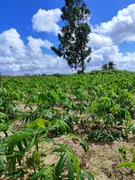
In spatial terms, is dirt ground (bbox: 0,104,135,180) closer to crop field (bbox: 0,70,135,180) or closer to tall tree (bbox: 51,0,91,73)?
crop field (bbox: 0,70,135,180)

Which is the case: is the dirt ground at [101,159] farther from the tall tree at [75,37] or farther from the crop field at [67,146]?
the tall tree at [75,37]

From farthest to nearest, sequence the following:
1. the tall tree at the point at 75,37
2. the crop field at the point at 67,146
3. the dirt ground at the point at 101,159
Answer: the tall tree at the point at 75,37
the dirt ground at the point at 101,159
the crop field at the point at 67,146

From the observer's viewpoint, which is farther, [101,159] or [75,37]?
[75,37]

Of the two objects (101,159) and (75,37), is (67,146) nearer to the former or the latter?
(101,159)

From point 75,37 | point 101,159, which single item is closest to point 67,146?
point 101,159

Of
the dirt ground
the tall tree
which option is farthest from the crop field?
the tall tree

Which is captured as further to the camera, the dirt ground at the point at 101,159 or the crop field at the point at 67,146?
the dirt ground at the point at 101,159

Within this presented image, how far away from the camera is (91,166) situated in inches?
103

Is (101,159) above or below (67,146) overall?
below

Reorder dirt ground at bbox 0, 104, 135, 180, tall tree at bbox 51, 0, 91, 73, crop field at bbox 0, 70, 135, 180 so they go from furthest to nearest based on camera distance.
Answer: tall tree at bbox 51, 0, 91, 73 < dirt ground at bbox 0, 104, 135, 180 < crop field at bbox 0, 70, 135, 180

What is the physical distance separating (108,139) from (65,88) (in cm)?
571

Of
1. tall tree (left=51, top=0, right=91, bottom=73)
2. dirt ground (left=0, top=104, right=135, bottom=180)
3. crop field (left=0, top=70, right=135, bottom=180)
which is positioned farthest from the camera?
tall tree (left=51, top=0, right=91, bottom=73)

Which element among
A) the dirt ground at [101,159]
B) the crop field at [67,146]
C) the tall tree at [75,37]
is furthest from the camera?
the tall tree at [75,37]

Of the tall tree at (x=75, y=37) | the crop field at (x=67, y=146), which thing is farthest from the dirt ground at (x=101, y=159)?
the tall tree at (x=75, y=37)
